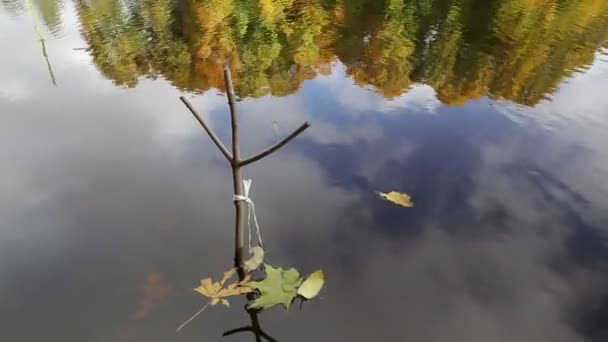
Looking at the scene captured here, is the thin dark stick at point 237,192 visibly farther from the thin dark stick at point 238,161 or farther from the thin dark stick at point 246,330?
the thin dark stick at point 246,330

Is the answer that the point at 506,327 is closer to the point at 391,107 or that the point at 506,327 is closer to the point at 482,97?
the point at 391,107

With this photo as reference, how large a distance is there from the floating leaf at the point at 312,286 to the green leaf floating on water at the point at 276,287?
0.08 m

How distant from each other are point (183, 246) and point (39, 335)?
154cm

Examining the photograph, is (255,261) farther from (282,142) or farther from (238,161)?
(282,142)

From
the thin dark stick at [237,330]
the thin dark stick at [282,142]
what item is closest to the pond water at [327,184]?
the thin dark stick at [237,330]

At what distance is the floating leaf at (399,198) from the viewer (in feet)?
18.2

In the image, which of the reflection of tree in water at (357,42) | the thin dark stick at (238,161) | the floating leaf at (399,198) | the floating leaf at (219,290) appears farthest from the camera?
the reflection of tree in water at (357,42)

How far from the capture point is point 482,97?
8.37m

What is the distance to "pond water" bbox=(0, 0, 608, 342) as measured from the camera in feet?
13.7

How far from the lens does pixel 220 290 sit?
431cm

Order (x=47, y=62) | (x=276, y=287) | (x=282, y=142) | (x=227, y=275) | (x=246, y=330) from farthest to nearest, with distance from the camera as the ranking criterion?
1. (x=47, y=62)
2. (x=227, y=275)
3. (x=276, y=287)
4. (x=246, y=330)
5. (x=282, y=142)

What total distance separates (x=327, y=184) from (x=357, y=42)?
21.9 ft

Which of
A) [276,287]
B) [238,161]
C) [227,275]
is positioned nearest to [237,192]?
[238,161]

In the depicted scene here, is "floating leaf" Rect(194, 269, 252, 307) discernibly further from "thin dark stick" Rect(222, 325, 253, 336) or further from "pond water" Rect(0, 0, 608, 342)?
"thin dark stick" Rect(222, 325, 253, 336)
